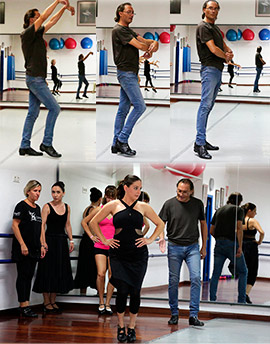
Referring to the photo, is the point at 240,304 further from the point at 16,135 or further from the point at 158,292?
the point at 16,135

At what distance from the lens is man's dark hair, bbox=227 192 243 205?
583cm

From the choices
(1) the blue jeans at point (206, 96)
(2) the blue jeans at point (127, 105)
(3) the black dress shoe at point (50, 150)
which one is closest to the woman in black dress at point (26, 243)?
(3) the black dress shoe at point (50, 150)

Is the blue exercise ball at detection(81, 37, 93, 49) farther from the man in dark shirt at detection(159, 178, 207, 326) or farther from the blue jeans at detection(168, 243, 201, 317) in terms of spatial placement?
the blue jeans at detection(168, 243, 201, 317)

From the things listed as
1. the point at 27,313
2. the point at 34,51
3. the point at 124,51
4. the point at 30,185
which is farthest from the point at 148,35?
the point at 27,313

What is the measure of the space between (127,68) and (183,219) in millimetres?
1601

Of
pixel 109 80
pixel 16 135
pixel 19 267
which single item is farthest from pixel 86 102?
pixel 19 267

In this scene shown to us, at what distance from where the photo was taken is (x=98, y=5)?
555cm

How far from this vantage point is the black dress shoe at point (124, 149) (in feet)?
17.9

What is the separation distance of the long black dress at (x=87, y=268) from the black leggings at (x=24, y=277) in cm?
83

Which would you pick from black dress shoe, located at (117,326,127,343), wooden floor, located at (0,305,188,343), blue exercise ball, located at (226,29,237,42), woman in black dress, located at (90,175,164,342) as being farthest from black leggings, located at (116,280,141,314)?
blue exercise ball, located at (226,29,237,42)

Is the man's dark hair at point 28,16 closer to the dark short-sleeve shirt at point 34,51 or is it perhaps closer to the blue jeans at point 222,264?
the dark short-sleeve shirt at point 34,51

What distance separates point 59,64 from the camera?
5.56 meters

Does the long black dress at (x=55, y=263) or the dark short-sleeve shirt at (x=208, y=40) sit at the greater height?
the dark short-sleeve shirt at (x=208, y=40)

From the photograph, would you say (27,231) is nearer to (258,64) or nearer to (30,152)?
(30,152)
